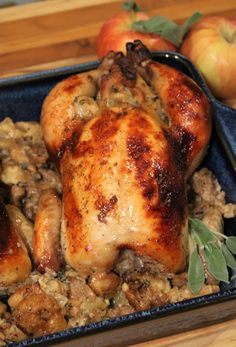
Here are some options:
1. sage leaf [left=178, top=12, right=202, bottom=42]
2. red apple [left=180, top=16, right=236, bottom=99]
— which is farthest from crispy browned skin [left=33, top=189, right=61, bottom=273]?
sage leaf [left=178, top=12, right=202, bottom=42]

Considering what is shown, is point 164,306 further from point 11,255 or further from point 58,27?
point 58,27

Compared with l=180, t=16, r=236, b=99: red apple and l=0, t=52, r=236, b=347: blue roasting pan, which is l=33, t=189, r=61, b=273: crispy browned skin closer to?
l=0, t=52, r=236, b=347: blue roasting pan

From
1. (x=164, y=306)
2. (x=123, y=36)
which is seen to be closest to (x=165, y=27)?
(x=123, y=36)

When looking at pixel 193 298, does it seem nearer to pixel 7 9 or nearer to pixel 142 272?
pixel 142 272

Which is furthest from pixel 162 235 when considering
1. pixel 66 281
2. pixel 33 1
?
pixel 33 1

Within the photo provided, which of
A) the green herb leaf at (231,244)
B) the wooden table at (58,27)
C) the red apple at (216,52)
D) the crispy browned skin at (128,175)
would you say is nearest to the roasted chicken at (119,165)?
the crispy browned skin at (128,175)

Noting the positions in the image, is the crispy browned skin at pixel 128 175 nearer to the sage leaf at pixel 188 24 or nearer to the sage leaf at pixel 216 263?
the sage leaf at pixel 216 263

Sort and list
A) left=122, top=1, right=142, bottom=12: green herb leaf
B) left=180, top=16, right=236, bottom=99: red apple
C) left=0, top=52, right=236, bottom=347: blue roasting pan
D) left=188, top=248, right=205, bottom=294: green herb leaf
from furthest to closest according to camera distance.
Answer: left=122, top=1, right=142, bottom=12: green herb leaf
left=180, top=16, right=236, bottom=99: red apple
left=188, top=248, right=205, bottom=294: green herb leaf
left=0, top=52, right=236, bottom=347: blue roasting pan
